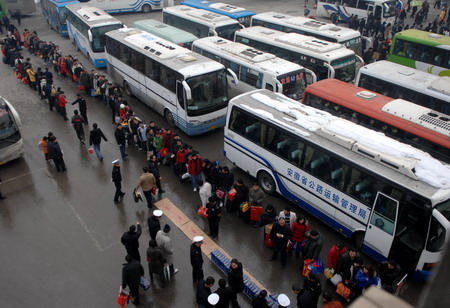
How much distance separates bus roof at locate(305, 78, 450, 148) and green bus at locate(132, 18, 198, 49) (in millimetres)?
9080

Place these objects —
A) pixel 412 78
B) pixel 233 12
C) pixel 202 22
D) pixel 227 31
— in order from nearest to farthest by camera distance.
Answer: pixel 412 78
pixel 227 31
pixel 202 22
pixel 233 12

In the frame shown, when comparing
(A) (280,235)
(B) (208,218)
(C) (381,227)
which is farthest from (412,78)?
(B) (208,218)

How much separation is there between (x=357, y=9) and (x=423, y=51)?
41.0ft

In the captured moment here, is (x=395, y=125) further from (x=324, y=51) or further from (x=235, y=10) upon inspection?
(x=235, y=10)

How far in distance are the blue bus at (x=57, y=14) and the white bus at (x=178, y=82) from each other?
13.0 m

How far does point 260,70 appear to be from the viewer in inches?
640

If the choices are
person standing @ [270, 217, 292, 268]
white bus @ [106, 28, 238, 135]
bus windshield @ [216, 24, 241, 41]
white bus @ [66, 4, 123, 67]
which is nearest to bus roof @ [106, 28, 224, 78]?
white bus @ [106, 28, 238, 135]

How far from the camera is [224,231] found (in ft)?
36.2

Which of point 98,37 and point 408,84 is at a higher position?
point 408,84

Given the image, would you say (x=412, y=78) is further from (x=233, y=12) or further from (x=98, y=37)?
(x=98, y=37)

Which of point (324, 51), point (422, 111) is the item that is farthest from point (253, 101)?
point (324, 51)

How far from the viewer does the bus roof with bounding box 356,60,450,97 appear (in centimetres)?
1430

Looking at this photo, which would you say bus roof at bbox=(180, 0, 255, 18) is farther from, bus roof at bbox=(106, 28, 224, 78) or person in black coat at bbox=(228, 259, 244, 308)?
person in black coat at bbox=(228, 259, 244, 308)

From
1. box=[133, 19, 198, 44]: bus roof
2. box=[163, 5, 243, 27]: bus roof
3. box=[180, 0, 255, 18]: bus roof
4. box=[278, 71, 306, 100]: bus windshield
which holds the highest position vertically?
box=[180, 0, 255, 18]: bus roof
